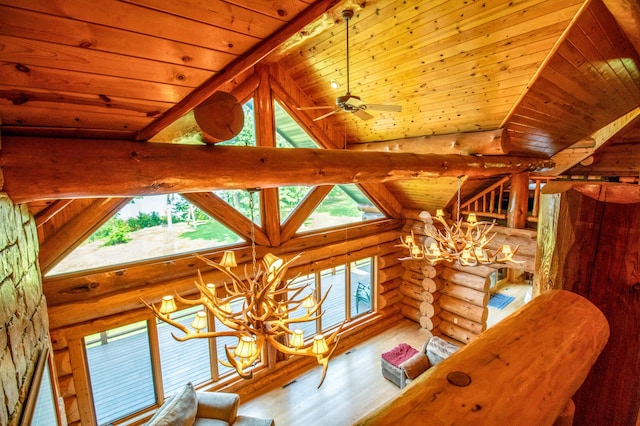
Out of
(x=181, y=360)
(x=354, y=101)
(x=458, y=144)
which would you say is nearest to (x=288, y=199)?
(x=354, y=101)

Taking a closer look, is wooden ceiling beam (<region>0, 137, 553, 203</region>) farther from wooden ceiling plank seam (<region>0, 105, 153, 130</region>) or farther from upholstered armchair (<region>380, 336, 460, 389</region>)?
upholstered armchair (<region>380, 336, 460, 389</region>)

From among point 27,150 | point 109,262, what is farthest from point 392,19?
point 109,262

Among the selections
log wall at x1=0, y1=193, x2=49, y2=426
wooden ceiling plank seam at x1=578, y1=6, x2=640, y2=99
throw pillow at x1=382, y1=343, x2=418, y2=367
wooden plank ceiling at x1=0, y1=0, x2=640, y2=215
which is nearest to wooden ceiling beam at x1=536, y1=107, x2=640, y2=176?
wooden plank ceiling at x1=0, y1=0, x2=640, y2=215

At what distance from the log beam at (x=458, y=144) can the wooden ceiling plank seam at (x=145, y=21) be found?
4190 mm

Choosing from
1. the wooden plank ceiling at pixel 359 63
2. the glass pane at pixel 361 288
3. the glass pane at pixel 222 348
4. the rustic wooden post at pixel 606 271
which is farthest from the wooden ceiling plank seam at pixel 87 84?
the glass pane at pixel 361 288

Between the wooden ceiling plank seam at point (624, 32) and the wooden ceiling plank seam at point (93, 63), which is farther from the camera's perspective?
the wooden ceiling plank seam at point (624, 32)

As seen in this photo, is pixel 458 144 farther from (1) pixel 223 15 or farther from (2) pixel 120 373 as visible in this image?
(2) pixel 120 373

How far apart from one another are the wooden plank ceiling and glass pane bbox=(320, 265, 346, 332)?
3273 mm

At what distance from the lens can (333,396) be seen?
5234 mm

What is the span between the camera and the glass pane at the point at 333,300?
296 inches

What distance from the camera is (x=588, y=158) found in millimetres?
7078

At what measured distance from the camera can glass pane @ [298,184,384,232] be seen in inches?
248

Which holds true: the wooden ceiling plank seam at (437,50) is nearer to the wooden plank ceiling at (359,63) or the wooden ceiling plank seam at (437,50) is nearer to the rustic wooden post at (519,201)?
the wooden plank ceiling at (359,63)

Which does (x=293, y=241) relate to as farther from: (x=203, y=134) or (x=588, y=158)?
(x=588, y=158)
